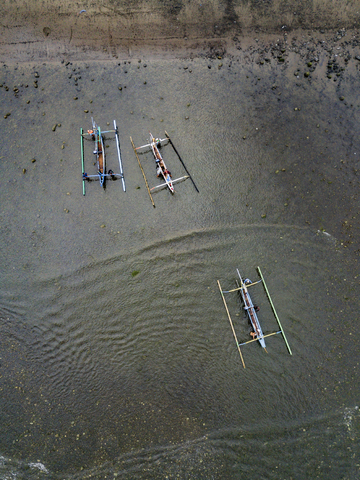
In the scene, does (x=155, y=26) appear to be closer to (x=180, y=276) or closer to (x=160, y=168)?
(x=160, y=168)

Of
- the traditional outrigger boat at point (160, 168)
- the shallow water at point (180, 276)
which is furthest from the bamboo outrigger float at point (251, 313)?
the traditional outrigger boat at point (160, 168)

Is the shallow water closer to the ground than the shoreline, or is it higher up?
closer to the ground

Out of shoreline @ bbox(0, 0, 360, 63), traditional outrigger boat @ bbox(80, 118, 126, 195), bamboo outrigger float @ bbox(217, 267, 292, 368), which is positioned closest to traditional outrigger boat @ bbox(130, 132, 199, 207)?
traditional outrigger boat @ bbox(80, 118, 126, 195)

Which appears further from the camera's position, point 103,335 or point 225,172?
point 225,172

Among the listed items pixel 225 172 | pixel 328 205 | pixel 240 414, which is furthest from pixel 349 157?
pixel 240 414

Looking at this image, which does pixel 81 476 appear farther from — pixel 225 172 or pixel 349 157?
pixel 349 157

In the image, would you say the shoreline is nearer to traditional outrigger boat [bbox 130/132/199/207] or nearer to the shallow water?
the shallow water

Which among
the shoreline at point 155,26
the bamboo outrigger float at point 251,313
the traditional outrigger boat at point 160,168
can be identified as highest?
the shoreline at point 155,26

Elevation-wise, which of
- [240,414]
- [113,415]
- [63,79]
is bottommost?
[240,414]

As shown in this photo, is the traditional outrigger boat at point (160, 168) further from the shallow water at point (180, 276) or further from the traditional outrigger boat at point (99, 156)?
the traditional outrigger boat at point (99, 156)
